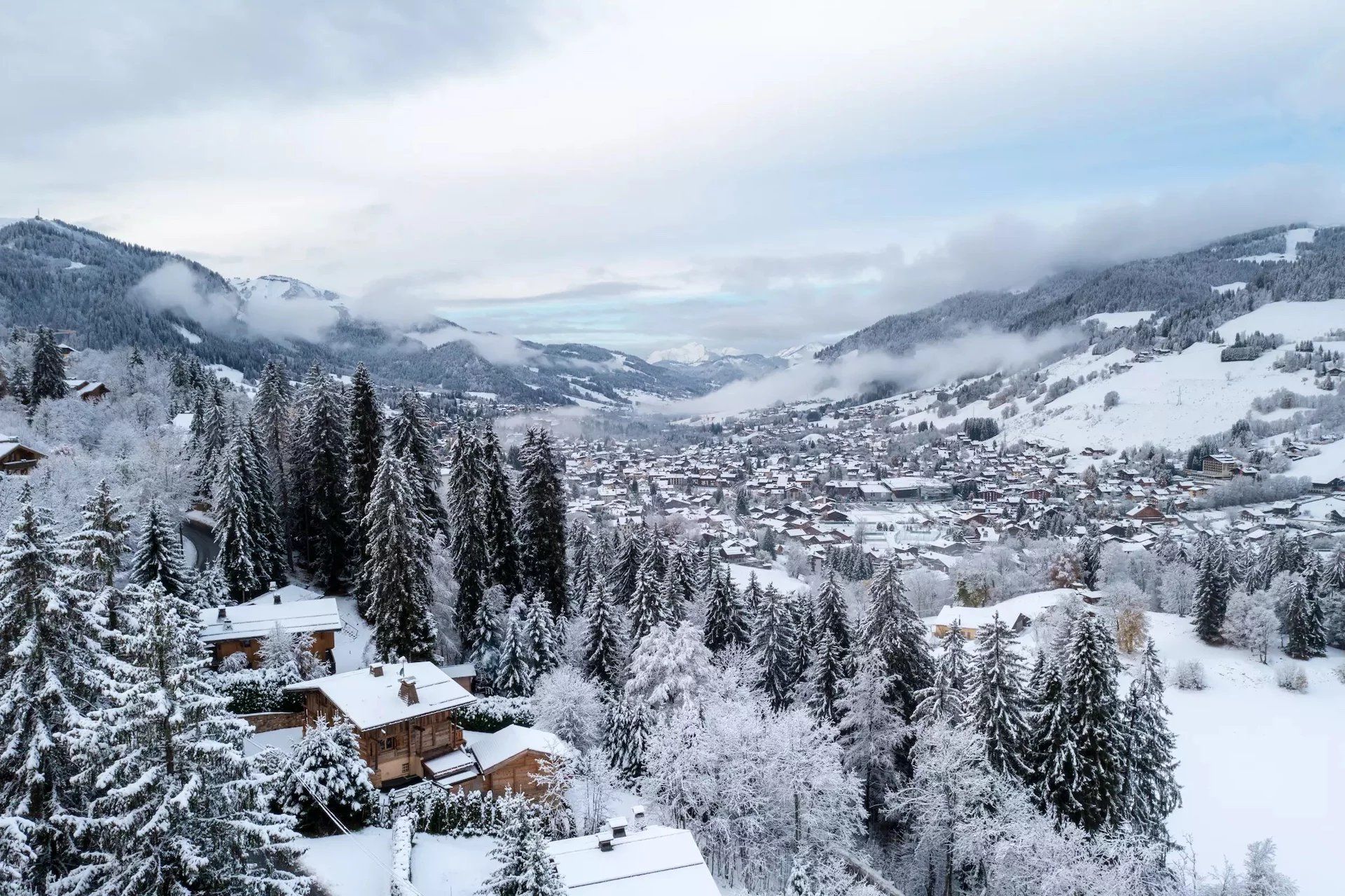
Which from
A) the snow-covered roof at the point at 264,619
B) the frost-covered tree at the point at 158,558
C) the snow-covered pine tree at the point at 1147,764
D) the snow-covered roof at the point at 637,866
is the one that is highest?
the frost-covered tree at the point at 158,558

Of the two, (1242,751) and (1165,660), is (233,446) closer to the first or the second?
(1242,751)

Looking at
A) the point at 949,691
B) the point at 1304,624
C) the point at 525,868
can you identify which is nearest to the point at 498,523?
the point at 949,691

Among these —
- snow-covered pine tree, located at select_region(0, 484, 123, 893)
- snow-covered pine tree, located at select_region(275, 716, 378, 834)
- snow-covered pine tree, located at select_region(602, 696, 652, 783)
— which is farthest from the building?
snow-covered pine tree, located at select_region(0, 484, 123, 893)

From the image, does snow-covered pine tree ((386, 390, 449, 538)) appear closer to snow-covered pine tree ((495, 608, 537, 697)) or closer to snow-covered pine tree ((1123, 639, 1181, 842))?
snow-covered pine tree ((495, 608, 537, 697))

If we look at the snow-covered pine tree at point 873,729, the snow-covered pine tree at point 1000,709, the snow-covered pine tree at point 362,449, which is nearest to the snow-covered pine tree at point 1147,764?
the snow-covered pine tree at point 1000,709

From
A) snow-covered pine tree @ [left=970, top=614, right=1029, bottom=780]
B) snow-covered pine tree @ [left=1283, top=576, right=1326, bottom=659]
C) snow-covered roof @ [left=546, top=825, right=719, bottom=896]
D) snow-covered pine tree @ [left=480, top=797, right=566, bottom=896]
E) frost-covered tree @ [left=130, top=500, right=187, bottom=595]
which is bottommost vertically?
snow-covered pine tree @ [left=1283, top=576, right=1326, bottom=659]

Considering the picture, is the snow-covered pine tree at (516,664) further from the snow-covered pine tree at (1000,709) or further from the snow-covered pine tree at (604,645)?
the snow-covered pine tree at (1000,709)

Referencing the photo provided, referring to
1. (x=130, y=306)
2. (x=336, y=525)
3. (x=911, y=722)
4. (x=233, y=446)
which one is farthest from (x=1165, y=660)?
(x=130, y=306)
